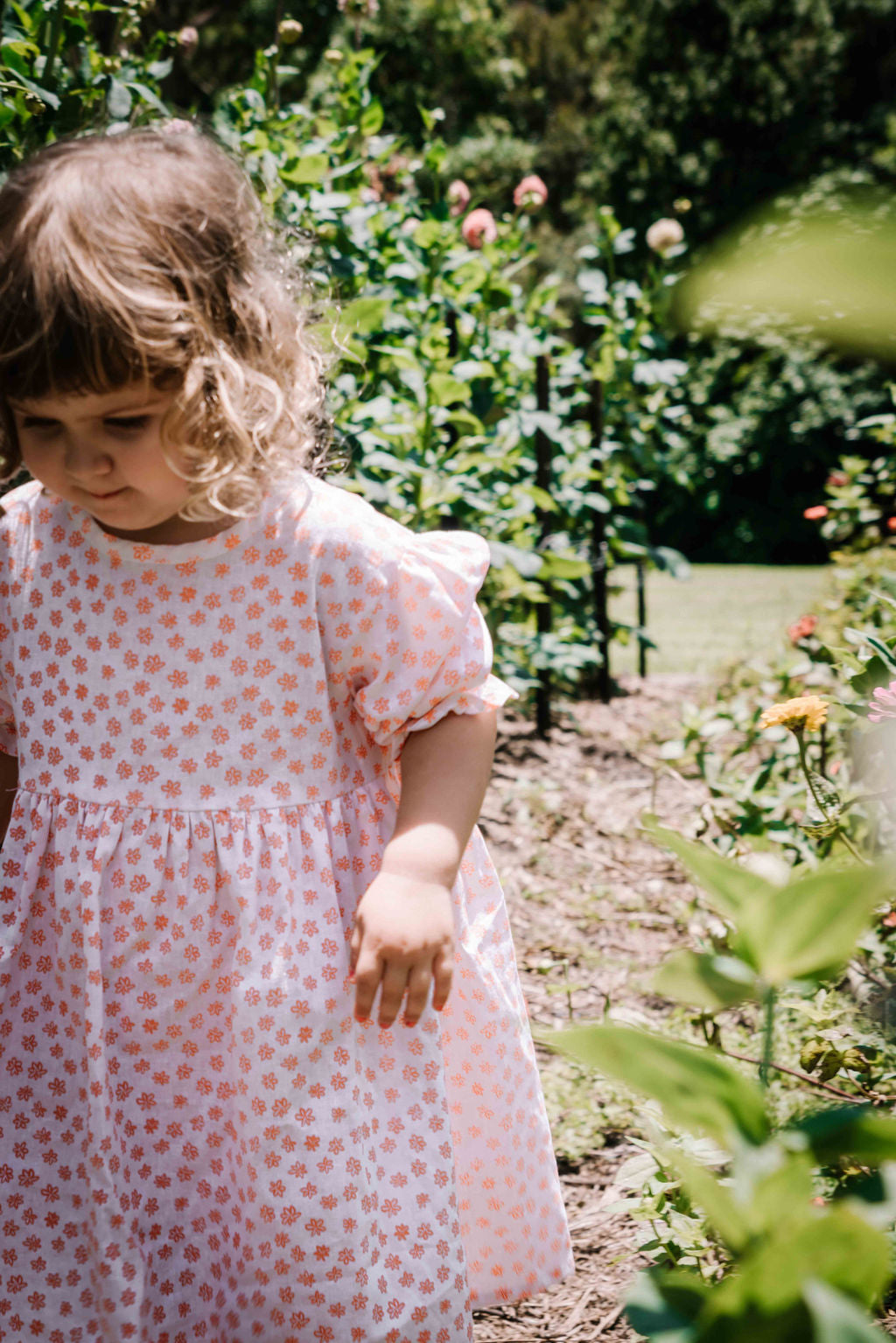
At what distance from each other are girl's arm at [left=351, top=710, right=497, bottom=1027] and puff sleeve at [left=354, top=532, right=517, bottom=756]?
1.0 inches

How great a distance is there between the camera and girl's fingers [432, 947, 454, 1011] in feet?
3.22

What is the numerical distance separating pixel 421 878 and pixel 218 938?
230mm

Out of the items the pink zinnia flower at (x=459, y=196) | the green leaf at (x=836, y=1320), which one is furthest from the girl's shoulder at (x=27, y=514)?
the pink zinnia flower at (x=459, y=196)

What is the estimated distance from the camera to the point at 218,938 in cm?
108

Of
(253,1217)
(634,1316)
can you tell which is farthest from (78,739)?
(634,1316)

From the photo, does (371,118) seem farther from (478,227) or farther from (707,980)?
(707,980)

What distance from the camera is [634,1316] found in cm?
31

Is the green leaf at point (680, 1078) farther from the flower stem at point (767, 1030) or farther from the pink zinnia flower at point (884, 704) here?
the pink zinnia flower at point (884, 704)

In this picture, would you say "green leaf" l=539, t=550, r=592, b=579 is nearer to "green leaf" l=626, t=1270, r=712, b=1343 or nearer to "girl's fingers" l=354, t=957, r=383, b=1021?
"girl's fingers" l=354, t=957, r=383, b=1021

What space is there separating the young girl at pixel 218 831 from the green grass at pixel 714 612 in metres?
2.95

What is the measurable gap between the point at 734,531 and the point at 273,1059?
425 inches

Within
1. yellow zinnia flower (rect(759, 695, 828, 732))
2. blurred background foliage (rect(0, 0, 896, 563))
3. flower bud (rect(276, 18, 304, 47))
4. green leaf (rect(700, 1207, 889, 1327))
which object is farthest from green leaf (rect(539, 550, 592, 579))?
blurred background foliage (rect(0, 0, 896, 563))

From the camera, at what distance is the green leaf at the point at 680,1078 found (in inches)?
11.9

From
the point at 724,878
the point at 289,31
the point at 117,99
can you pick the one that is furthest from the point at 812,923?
the point at 289,31
